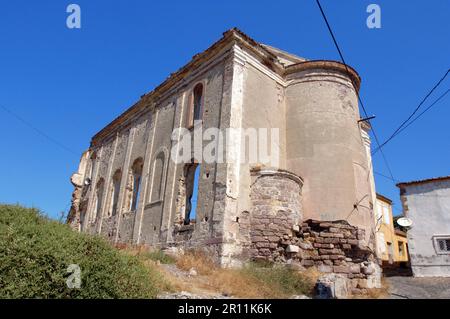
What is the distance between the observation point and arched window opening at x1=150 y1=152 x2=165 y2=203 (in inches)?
577

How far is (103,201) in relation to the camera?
1931 cm

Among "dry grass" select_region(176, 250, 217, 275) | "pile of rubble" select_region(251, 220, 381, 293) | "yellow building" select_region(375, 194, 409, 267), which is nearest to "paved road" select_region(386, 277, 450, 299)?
"pile of rubble" select_region(251, 220, 381, 293)

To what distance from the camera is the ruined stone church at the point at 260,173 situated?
35.8ft

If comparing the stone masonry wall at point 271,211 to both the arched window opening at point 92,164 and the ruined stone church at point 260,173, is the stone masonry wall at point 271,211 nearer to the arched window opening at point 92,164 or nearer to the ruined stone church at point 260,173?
the ruined stone church at point 260,173

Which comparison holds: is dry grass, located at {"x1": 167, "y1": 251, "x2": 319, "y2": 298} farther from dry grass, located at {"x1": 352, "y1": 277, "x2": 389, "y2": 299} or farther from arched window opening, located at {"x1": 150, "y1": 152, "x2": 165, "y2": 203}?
arched window opening, located at {"x1": 150, "y1": 152, "x2": 165, "y2": 203}

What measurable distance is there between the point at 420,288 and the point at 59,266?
39.5 feet

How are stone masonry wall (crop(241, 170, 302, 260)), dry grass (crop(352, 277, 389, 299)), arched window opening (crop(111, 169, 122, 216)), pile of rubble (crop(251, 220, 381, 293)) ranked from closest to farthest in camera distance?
dry grass (crop(352, 277, 389, 299)) → pile of rubble (crop(251, 220, 381, 293)) → stone masonry wall (crop(241, 170, 302, 260)) → arched window opening (crop(111, 169, 122, 216))

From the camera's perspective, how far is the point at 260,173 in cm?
1178

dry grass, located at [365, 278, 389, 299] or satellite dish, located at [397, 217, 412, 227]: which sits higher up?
satellite dish, located at [397, 217, 412, 227]

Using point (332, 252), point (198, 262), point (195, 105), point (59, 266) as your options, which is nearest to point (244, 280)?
point (198, 262)

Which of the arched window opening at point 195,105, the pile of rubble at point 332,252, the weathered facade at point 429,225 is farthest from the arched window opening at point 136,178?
the weathered facade at point 429,225

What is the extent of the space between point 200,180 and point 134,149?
23.8 feet

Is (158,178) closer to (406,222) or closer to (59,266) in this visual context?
(59,266)

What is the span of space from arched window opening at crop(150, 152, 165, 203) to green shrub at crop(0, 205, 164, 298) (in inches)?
329
